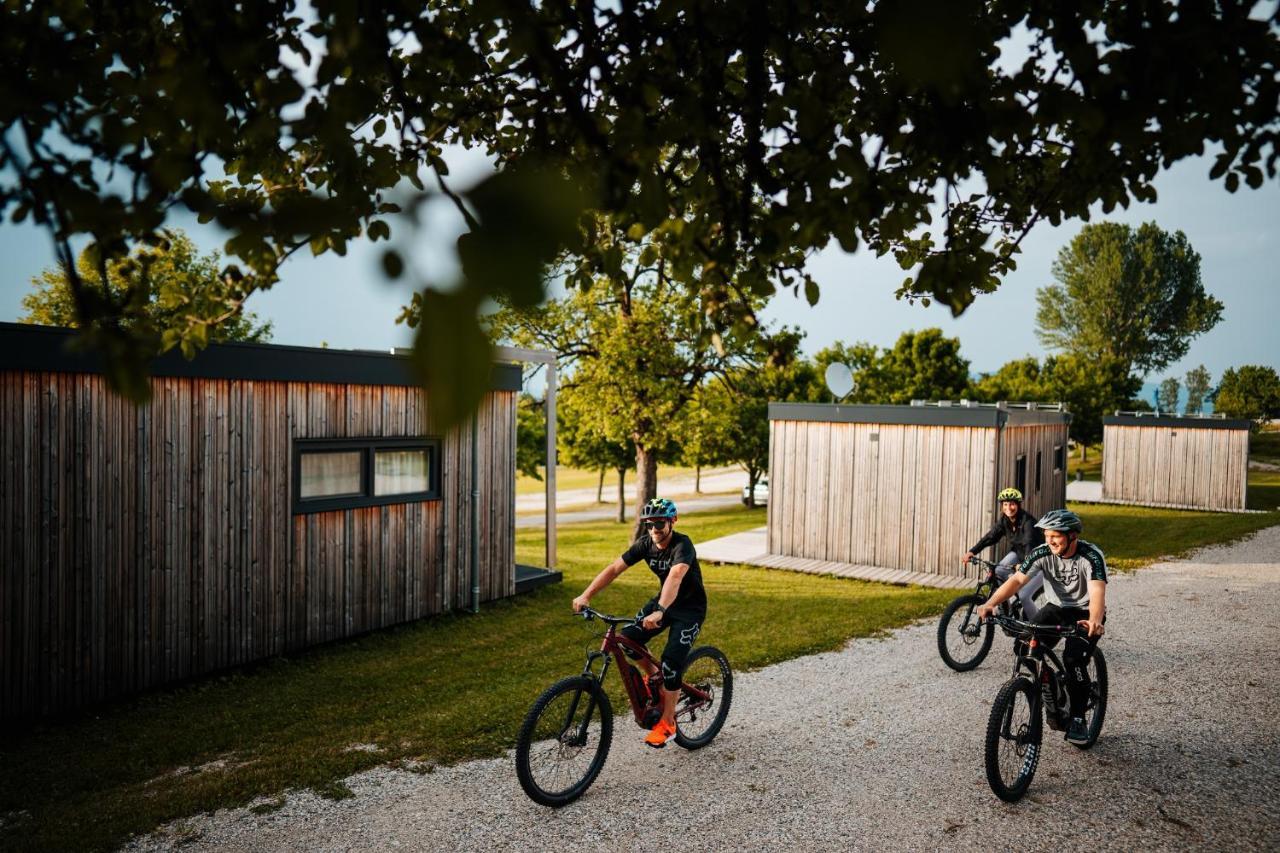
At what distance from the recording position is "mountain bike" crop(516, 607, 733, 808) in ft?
17.4

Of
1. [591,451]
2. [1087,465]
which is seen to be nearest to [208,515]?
[591,451]

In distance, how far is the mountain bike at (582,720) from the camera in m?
5.29

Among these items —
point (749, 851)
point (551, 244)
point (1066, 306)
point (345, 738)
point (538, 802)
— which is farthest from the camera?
point (1066, 306)

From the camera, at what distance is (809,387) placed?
35156mm

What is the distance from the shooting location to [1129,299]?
5875cm

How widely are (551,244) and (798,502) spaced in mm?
16213

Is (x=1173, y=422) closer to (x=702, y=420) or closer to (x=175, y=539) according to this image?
(x=702, y=420)

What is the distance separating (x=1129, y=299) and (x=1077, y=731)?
62203 mm

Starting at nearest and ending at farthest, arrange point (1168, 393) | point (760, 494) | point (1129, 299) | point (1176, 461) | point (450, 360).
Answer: point (450, 360) → point (1176, 461) → point (760, 494) → point (1129, 299) → point (1168, 393)

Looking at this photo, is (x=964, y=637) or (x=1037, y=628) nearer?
(x=1037, y=628)

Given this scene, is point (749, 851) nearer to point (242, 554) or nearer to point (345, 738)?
point (345, 738)

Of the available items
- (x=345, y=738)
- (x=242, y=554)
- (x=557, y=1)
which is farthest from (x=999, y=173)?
(x=242, y=554)

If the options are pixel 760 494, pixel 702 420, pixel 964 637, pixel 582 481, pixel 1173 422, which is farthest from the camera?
pixel 582 481

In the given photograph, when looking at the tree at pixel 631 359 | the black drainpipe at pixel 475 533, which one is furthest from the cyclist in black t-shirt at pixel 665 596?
the tree at pixel 631 359
